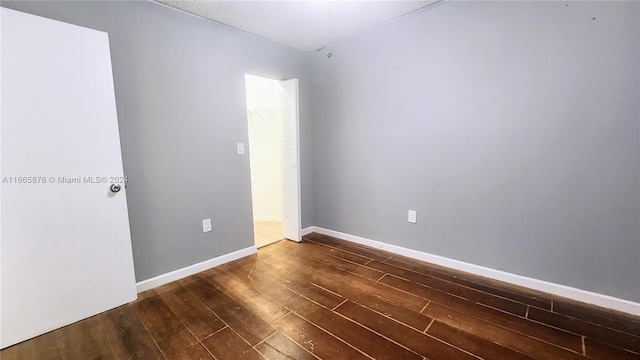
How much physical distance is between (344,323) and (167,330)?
109cm

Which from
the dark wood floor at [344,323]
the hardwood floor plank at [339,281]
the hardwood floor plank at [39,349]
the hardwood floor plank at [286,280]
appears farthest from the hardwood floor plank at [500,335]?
the hardwood floor plank at [39,349]

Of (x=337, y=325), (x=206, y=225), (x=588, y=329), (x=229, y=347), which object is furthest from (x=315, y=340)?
(x=588, y=329)

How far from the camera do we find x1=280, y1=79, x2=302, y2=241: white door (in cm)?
291

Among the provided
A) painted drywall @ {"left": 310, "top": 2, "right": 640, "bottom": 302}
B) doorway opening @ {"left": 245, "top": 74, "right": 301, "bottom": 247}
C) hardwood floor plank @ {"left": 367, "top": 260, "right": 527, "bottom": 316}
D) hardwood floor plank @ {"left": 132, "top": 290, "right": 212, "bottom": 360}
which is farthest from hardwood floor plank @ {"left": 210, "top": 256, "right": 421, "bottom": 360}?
painted drywall @ {"left": 310, "top": 2, "right": 640, "bottom": 302}

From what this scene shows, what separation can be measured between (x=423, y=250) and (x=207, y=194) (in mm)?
2113

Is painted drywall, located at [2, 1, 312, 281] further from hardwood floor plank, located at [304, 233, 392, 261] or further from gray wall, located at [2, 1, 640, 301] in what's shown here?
hardwood floor plank, located at [304, 233, 392, 261]

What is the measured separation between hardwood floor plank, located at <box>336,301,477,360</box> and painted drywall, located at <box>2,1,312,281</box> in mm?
1400

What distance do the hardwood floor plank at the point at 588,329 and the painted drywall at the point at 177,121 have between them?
241 cm

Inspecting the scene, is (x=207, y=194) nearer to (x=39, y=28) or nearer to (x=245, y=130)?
(x=245, y=130)

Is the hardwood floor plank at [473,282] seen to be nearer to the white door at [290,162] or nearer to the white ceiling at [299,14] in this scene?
the white door at [290,162]

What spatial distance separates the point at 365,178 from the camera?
2.77 meters

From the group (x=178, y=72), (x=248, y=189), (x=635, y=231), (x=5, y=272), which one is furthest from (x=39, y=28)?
(x=635, y=231)

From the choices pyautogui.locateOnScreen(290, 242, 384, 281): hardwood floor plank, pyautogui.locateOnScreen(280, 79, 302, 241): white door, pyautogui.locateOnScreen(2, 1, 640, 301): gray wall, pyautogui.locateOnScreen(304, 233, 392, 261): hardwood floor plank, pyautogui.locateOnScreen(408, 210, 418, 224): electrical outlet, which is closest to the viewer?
pyautogui.locateOnScreen(2, 1, 640, 301): gray wall

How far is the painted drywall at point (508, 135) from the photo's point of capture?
5.13ft
